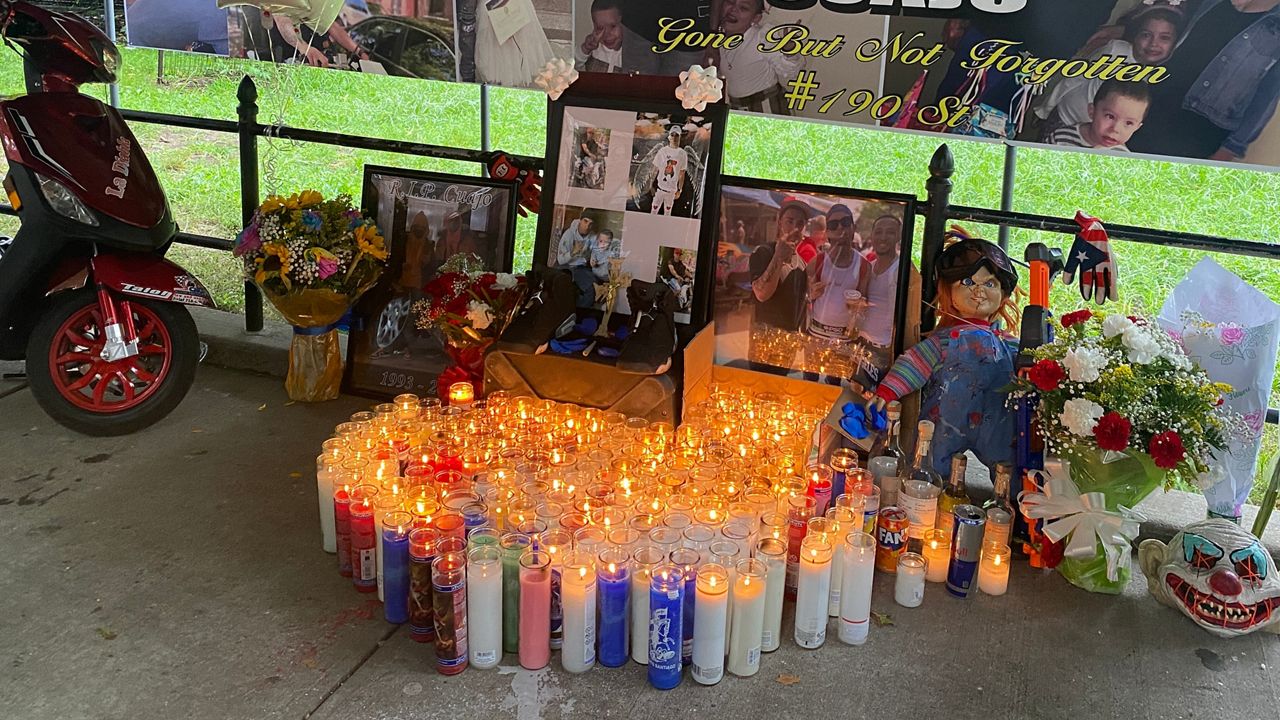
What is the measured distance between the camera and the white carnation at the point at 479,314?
12.8 ft

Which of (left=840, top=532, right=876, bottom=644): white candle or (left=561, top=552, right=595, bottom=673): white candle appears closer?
(left=561, top=552, right=595, bottom=673): white candle

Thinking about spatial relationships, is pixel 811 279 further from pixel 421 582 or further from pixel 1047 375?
pixel 421 582

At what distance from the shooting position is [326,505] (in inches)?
125

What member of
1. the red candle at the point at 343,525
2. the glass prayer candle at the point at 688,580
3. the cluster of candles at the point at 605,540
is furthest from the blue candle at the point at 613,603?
the red candle at the point at 343,525

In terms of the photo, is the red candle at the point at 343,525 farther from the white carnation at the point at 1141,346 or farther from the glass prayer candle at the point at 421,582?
the white carnation at the point at 1141,346

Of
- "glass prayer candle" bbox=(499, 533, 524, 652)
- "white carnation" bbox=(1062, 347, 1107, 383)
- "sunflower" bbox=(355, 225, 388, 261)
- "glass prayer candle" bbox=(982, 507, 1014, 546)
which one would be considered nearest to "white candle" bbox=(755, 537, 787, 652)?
"glass prayer candle" bbox=(499, 533, 524, 652)

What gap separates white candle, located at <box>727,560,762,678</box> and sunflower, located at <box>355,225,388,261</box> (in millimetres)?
2153

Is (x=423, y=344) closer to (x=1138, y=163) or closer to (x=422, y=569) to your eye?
(x=422, y=569)

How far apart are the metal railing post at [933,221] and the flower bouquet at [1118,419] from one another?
62cm

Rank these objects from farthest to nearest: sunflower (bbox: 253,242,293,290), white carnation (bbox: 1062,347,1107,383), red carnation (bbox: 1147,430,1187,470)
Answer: sunflower (bbox: 253,242,293,290)
white carnation (bbox: 1062,347,1107,383)
red carnation (bbox: 1147,430,1187,470)

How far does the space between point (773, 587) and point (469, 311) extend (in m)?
1.71

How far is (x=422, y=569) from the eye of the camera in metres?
2.72

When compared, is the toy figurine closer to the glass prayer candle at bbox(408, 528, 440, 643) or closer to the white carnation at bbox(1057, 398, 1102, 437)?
the white carnation at bbox(1057, 398, 1102, 437)

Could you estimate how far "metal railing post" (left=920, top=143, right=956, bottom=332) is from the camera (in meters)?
3.67
